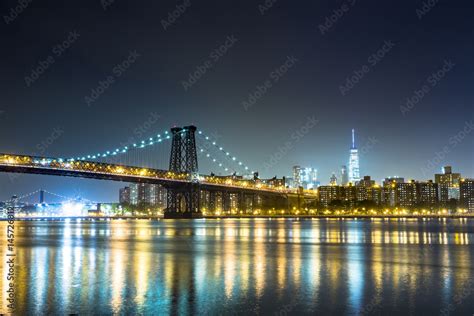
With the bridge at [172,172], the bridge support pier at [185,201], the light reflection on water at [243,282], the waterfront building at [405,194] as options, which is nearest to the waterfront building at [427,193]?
the waterfront building at [405,194]

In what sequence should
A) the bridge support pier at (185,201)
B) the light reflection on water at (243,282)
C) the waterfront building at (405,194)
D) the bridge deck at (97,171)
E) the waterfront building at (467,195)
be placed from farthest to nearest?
the waterfront building at (405,194) → the waterfront building at (467,195) → the bridge support pier at (185,201) → the bridge deck at (97,171) → the light reflection on water at (243,282)

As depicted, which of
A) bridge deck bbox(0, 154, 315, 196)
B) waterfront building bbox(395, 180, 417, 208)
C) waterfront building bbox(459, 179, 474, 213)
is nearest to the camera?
bridge deck bbox(0, 154, 315, 196)

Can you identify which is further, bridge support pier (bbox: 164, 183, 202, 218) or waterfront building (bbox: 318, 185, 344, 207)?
waterfront building (bbox: 318, 185, 344, 207)

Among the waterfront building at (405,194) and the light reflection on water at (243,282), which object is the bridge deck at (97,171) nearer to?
the light reflection on water at (243,282)

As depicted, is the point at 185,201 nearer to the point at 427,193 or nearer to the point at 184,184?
the point at 184,184

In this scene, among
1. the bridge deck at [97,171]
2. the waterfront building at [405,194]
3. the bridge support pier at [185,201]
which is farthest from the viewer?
the waterfront building at [405,194]

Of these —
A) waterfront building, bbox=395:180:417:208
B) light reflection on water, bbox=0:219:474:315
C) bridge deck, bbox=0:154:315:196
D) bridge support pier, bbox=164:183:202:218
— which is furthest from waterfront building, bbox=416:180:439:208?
light reflection on water, bbox=0:219:474:315

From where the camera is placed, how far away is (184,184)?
90.9 metres

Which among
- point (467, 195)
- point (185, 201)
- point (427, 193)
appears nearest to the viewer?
point (185, 201)

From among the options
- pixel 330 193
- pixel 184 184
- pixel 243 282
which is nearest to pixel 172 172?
pixel 184 184

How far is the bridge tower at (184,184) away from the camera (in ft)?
304

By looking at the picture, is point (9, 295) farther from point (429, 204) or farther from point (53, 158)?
point (429, 204)

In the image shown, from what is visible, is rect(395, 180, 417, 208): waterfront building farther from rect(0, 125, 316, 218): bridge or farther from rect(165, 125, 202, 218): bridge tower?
rect(165, 125, 202, 218): bridge tower

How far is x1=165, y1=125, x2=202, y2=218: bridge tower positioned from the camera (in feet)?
304
